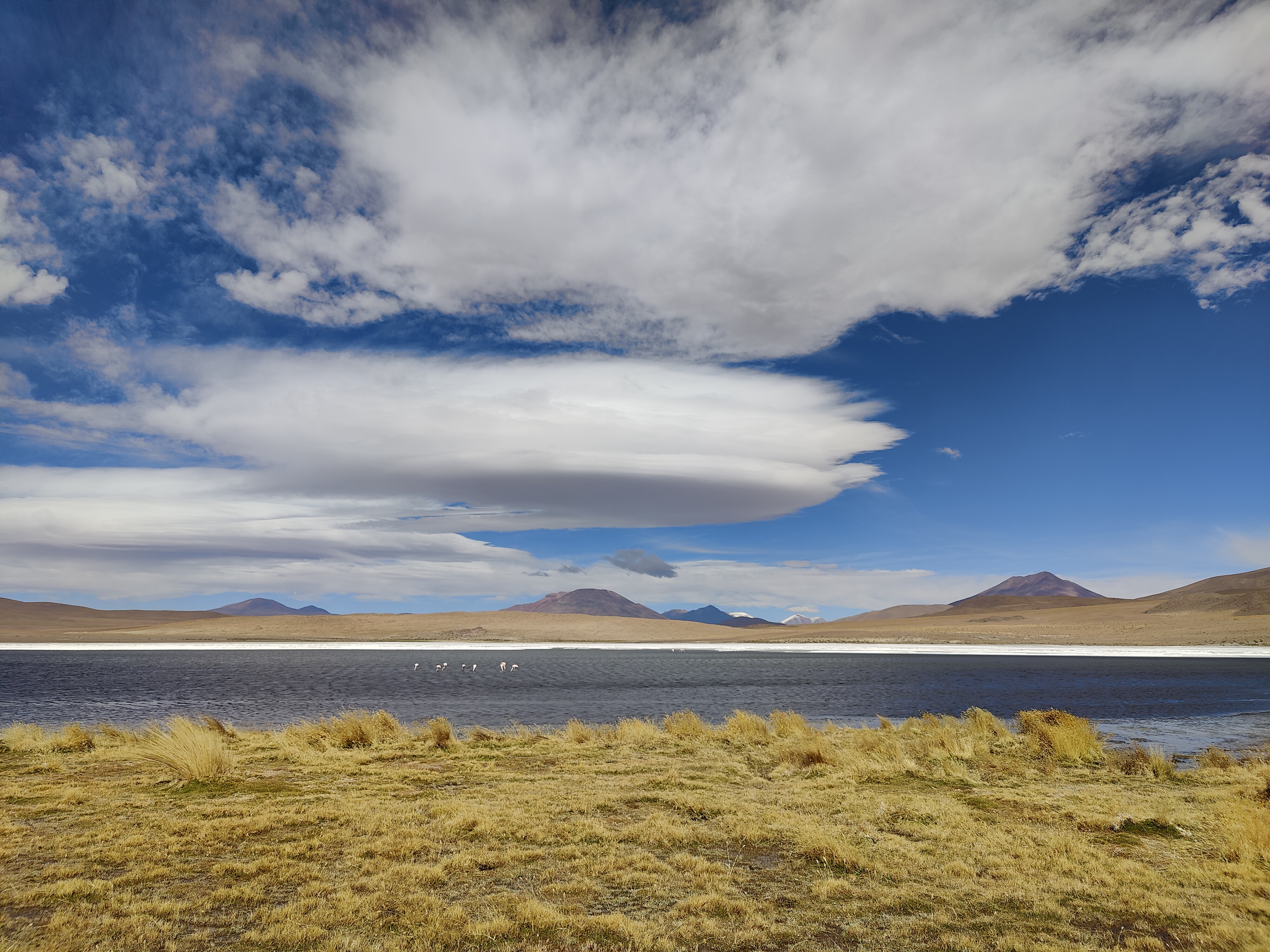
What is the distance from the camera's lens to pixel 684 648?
11356 cm

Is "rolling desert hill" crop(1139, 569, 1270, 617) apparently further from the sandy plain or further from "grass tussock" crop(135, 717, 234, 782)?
"grass tussock" crop(135, 717, 234, 782)

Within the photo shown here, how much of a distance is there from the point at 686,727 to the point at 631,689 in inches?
809

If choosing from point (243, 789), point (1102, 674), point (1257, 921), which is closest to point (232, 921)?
point (243, 789)

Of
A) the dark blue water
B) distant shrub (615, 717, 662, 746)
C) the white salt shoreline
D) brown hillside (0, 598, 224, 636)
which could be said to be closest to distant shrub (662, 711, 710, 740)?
distant shrub (615, 717, 662, 746)

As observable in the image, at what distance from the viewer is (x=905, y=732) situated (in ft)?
70.0

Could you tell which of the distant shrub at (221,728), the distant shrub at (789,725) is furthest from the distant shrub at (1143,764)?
the distant shrub at (221,728)

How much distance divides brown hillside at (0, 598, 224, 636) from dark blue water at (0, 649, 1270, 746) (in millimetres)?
93864

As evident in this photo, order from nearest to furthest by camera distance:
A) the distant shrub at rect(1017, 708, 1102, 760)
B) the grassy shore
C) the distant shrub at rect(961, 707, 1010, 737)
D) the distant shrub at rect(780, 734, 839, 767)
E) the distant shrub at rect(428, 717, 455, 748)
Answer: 1. the grassy shore
2. the distant shrub at rect(780, 734, 839, 767)
3. the distant shrub at rect(1017, 708, 1102, 760)
4. the distant shrub at rect(428, 717, 455, 748)
5. the distant shrub at rect(961, 707, 1010, 737)

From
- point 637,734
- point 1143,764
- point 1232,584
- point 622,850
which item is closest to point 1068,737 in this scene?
point 1143,764

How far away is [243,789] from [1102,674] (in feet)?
191

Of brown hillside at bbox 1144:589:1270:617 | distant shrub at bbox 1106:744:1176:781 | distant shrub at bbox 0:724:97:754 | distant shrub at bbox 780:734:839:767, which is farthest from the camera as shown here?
brown hillside at bbox 1144:589:1270:617

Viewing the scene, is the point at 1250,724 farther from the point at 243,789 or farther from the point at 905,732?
the point at 243,789

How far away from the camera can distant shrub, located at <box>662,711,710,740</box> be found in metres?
20.8

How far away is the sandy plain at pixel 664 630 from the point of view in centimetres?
10514
